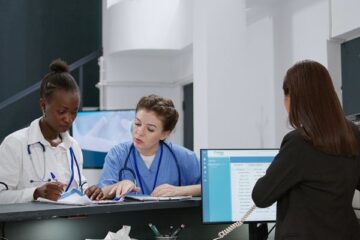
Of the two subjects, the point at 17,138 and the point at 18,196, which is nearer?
the point at 18,196

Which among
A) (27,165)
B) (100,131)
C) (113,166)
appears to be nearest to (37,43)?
(100,131)

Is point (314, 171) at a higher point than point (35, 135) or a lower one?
lower

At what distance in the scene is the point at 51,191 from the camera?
173 cm

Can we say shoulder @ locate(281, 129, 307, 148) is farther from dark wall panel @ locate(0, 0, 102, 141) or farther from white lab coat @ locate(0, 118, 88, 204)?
dark wall panel @ locate(0, 0, 102, 141)

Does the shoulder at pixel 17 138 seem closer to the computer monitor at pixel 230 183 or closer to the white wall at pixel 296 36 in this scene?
the computer monitor at pixel 230 183

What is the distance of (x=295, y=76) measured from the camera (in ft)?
4.88

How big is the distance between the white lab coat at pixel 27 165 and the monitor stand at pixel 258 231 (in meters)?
0.72

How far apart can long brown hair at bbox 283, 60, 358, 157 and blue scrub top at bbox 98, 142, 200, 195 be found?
0.80 meters

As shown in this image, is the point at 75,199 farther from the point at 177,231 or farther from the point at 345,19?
the point at 345,19

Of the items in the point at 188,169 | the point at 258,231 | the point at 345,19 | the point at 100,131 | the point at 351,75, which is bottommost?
the point at 258,231

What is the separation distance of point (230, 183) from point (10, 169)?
0.82 metres

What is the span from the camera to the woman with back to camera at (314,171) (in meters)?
1.42

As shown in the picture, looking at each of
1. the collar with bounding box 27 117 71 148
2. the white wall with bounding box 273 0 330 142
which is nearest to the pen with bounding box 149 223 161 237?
the collar with bounding box 27 117 71 148

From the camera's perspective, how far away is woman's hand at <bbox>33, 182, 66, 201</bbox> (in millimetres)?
1728
